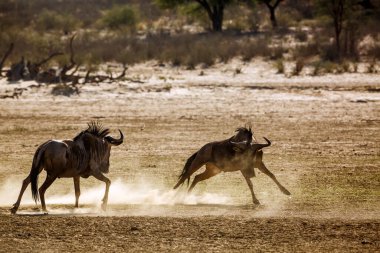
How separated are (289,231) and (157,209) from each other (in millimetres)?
2803

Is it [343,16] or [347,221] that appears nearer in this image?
[347,221]

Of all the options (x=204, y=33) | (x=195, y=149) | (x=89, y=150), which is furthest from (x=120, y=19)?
(x=89, y=150)

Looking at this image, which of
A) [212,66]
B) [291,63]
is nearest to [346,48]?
[291,63]

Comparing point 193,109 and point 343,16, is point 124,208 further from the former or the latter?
point 343,16

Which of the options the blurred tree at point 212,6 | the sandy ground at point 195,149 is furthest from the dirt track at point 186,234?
the blurred tree at point 212,6

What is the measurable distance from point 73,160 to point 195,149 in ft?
24.2

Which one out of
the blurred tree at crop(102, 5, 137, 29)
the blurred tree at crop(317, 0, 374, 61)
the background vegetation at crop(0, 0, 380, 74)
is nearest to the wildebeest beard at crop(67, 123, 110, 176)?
the background vegetation at crop(0, 0, 380, 74)

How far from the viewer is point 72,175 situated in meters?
14.3

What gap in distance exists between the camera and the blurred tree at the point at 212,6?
49.1 m

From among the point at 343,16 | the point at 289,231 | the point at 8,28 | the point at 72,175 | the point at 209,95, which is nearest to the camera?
the point at 289,231

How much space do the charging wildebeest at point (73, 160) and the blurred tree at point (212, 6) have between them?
34.1 metres

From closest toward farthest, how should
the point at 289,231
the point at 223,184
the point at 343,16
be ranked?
the point at 289,231, the point at 223,184, the point at 343,16

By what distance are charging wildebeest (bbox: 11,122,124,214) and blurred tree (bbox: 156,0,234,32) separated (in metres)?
34.1

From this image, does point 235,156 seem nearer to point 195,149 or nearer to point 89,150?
point 89,150
